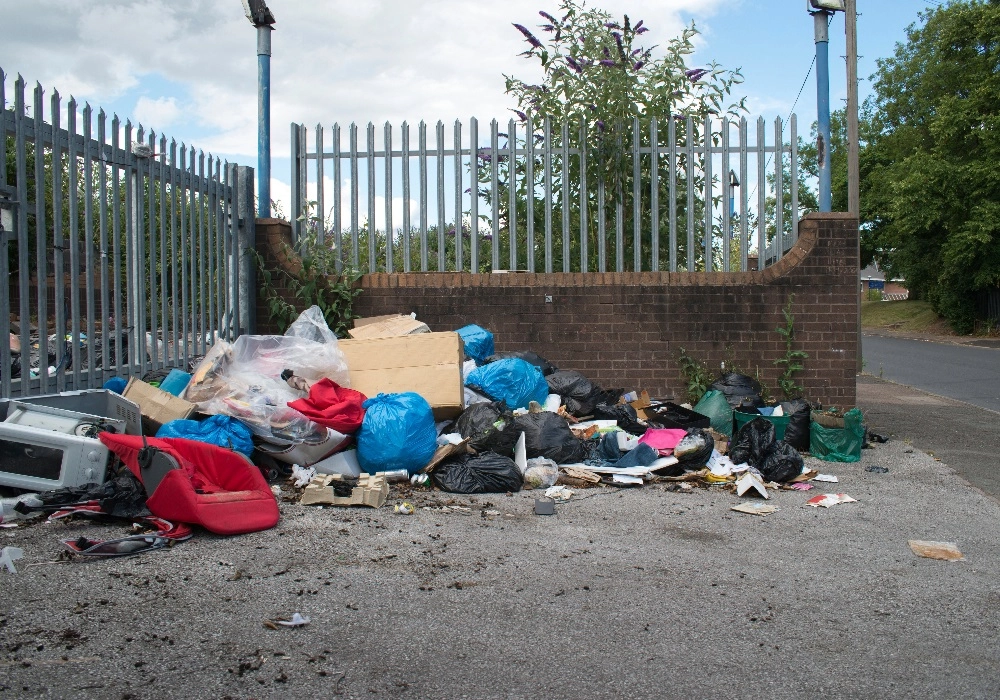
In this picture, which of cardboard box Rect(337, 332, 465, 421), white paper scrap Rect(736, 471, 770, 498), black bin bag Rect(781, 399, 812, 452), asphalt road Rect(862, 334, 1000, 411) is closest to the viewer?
white paper scrap Rect(736, 471, 770, 498)

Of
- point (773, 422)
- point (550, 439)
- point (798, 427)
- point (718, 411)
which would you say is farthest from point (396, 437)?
point (798, 427)

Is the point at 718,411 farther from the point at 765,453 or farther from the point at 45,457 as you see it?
the point at 45,457

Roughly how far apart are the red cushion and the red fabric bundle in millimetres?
956

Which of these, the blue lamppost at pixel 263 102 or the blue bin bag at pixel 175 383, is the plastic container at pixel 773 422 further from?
the blue lamppost at pixel 263 102

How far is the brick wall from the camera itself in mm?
8117

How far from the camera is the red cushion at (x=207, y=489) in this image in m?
4.23

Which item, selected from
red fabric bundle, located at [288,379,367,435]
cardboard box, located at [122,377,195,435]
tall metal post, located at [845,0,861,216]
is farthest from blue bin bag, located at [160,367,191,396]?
tall metal post, located at [845,0,861,216]

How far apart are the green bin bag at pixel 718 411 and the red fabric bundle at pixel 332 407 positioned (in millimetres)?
3233

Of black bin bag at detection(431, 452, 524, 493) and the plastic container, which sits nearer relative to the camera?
black bin bag at detection(431, 452, 524, 493)

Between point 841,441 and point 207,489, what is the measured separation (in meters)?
4.87

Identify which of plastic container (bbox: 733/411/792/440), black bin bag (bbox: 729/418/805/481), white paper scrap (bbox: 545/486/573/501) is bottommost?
white paper scrap (bbox: 545/486/573/501)

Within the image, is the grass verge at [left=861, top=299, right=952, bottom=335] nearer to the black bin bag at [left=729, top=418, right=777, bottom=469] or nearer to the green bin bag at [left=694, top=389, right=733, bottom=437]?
the green bin bag at [left=694, top=389, right=733, bottom=437]

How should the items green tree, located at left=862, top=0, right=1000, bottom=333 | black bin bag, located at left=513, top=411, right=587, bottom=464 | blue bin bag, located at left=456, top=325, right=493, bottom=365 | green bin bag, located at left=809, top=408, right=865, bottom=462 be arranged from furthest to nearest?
1. green tree, located at left=862, top=0, right=1000, bottom=333
2. blue bin bag, located at left=456, top=325, right=493, bottom=365
3. green bin bag, located at left=809, top=408, right=865, bottom=462
4. black bin bag, located at left=513, top=411, right=587, bottom=464

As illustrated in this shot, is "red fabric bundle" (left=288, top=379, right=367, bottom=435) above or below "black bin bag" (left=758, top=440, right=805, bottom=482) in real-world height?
above
